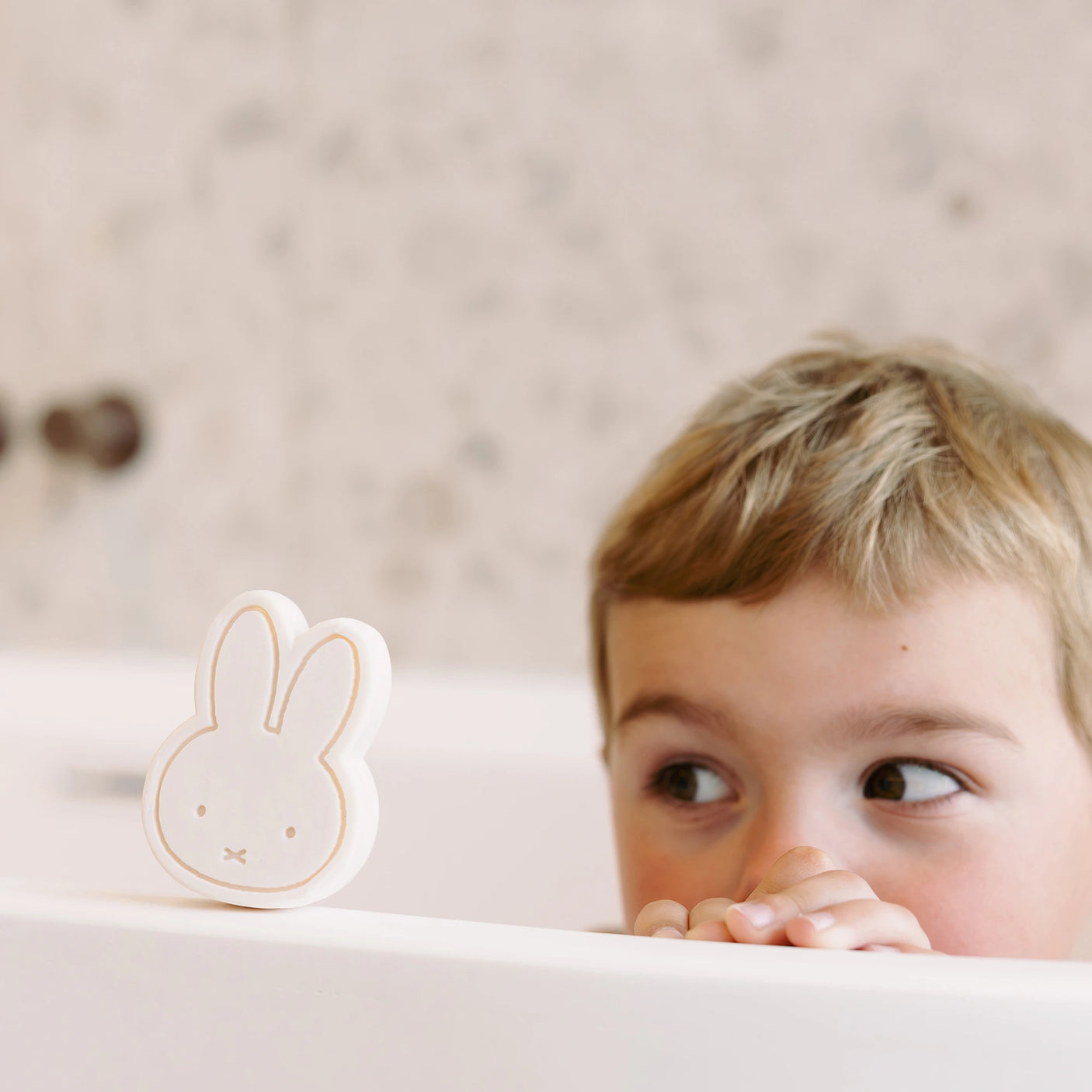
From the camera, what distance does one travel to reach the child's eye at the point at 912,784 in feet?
2.21

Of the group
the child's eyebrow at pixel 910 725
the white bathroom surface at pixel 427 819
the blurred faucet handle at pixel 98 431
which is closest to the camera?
the child's eyebrow at pixel 910 725

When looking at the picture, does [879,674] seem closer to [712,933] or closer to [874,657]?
[874,657]

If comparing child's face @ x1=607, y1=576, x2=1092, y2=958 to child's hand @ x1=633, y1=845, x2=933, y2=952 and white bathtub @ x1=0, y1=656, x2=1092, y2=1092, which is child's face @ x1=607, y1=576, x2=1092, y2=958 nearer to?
child's hand @ x1=633, y1=845, x2=933, y2=952

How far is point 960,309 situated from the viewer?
138 centimetres

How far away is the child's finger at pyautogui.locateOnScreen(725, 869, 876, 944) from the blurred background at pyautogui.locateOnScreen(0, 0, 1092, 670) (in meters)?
0.97

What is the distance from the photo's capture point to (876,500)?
71 cm

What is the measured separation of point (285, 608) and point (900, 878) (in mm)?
402

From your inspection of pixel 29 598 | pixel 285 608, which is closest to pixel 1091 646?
pixel 285 608

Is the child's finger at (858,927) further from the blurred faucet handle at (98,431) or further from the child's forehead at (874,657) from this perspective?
the blurred faucet handle at (98,431)

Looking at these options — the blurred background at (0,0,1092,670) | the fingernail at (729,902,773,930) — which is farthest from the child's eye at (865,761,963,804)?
the blurred background at (0,0,1092,670)

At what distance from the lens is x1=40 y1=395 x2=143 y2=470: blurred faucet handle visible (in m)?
1.52

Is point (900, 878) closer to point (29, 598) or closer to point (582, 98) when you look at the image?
point (582, 98)

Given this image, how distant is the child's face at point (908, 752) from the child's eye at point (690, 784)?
0.6 inches

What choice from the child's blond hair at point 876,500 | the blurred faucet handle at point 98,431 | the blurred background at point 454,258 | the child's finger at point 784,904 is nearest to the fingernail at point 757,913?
the child's finger at point 784,904
